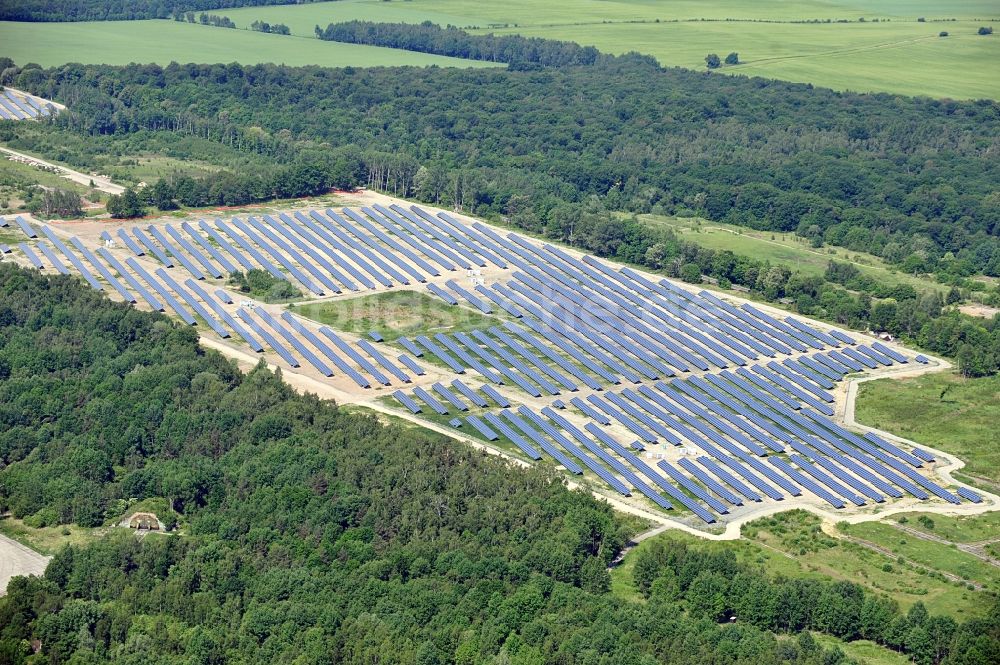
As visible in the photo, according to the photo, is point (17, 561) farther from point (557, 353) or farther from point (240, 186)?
point (240, 186)

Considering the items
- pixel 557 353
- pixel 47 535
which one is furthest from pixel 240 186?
pixel 47 535

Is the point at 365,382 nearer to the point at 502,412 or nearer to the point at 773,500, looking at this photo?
Answer: the point at 502,412

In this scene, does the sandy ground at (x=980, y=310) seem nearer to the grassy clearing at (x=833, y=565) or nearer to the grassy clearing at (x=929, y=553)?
the grassy clearing at (x=929, y=553)

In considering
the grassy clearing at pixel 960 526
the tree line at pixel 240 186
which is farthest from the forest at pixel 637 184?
the grassy clearing at pixel 960 526

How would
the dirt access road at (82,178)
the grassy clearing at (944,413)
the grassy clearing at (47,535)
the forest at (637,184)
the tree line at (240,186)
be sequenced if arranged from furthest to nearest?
1. the dirt access road at (82,178)
2. the tree line at (240,186)
3. the forest at (637,184)
4. the grassy clearing at (944,413)
5. the grassy clearing at (47,535)

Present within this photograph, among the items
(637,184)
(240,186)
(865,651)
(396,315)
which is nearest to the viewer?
(865,651)
